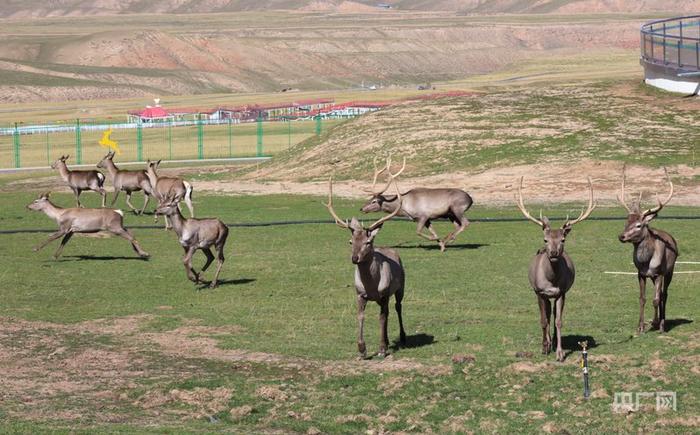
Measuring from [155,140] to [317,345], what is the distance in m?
74.8

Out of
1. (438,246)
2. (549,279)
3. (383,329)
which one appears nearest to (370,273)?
(383,329)

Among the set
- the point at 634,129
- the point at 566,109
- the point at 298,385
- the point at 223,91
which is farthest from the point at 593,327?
the point at 223,91

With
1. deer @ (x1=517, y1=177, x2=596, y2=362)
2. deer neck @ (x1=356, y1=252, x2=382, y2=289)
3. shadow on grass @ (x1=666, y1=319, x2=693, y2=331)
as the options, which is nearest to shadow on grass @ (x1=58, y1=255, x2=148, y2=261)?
deer neck @ (x1=356, y1=252, x2=382, y2=289)

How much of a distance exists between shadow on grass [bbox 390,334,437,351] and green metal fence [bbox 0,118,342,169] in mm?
57978

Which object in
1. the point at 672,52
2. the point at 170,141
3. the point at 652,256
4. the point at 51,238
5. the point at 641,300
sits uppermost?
the point at 672,52

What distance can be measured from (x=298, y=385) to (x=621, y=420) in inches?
194

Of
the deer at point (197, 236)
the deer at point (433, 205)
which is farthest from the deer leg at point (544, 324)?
the deer at point (433, 205)

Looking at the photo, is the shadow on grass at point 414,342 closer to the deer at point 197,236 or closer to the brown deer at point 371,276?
the brown deer at point 371,276

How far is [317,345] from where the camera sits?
2244 centimetres

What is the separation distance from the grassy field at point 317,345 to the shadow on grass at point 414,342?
0.10 meters

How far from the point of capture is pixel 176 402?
Answer: 18656mm

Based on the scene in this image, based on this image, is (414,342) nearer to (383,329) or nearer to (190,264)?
(383,329)

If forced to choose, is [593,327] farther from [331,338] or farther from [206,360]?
[206,360]

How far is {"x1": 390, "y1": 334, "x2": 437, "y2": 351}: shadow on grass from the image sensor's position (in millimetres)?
22078
